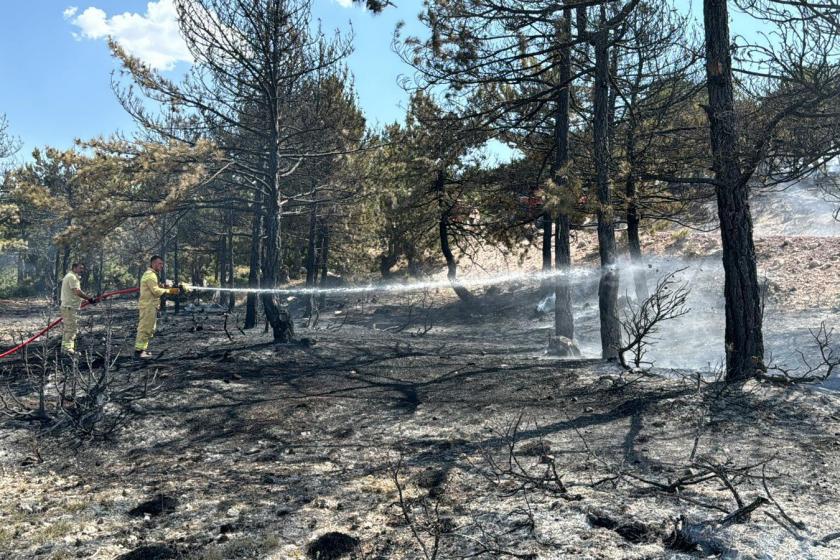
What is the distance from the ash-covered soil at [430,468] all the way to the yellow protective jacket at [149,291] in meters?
1.08

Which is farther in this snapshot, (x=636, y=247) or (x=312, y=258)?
(x=312, y=258)

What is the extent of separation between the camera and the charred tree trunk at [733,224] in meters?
7.26

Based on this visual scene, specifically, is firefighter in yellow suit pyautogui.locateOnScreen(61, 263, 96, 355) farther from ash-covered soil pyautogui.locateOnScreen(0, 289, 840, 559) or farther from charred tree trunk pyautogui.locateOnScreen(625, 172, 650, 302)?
charred tree trunk pyautogui.locateOnScreen(625, 172, 650, 302)

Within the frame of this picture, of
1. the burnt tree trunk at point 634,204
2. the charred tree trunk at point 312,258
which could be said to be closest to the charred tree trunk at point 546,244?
the burnt tree trunk at point 634,204

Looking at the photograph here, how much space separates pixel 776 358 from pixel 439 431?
8180mm

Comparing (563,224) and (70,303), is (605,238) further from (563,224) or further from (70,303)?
(70,303)

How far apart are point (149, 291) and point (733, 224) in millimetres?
8515

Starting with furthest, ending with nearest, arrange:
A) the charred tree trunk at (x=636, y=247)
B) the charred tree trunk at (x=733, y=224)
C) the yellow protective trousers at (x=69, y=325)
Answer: the charred tree trunk at (x=636, y=247) < the yellow protective trousers at (x=69, y=325) < the charred tree trunk at (x=733, y=224)

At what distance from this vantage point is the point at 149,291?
32.2ft

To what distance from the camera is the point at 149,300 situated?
32.2 ft

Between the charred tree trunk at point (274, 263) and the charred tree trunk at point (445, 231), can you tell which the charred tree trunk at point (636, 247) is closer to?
the charred tree trunk at point (445, 231)

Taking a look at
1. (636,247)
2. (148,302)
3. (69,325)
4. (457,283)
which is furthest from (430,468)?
(457,283)

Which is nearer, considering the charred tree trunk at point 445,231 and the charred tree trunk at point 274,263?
the charred tree trunk at point 274,263

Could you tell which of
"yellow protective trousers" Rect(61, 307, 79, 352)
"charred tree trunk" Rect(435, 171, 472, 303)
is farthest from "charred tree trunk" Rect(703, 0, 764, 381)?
"charred tree trunk" Rect(435, 171, 472, 303)
